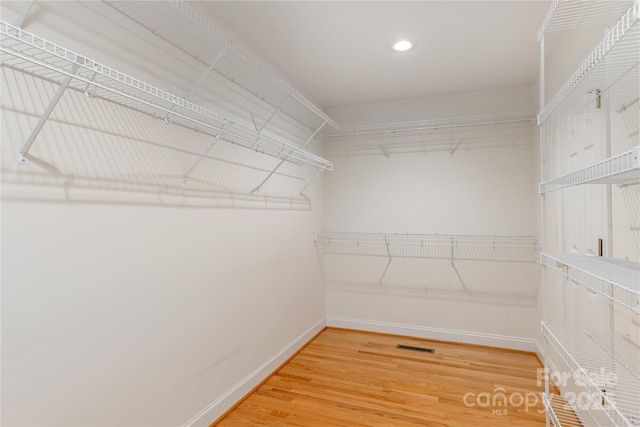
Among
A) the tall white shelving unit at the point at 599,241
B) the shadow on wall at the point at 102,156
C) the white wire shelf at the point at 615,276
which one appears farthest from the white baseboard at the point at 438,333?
the shadow on wall at the point at 102,156

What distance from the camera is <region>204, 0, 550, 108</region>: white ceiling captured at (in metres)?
1.94

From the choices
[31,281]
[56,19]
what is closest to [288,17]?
[56,19]

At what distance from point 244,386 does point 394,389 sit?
3.46 feet

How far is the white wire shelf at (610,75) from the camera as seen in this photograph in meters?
1.01

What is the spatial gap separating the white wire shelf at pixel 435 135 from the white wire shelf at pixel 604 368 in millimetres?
1966

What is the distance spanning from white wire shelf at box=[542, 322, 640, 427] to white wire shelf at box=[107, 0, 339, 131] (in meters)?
2.11

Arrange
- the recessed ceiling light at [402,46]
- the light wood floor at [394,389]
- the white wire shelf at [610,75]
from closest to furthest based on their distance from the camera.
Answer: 1. the white wire shelf at [610,75]
2. the light wood floor at [394,389]
3. the recessed ceiling light at [402,46]

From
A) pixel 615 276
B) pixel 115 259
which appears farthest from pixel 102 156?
pixel 615 276

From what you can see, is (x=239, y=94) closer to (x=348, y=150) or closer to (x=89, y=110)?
(x=89, y=110)

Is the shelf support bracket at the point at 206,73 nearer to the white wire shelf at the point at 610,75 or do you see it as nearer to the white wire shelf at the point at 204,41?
the white wire shelf at the point at 204,41

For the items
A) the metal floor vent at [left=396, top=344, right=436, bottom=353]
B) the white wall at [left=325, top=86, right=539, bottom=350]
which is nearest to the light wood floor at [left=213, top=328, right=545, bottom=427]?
the metal floor vent at [left=396, top=344, right=436, bottom=353]

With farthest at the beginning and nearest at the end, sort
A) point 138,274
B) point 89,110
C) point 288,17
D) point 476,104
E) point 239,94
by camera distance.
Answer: point 476,104
point 239,94
point 288,17
point 138,274
point 89,110

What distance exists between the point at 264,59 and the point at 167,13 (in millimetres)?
1040

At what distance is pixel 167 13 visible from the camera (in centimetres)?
158
